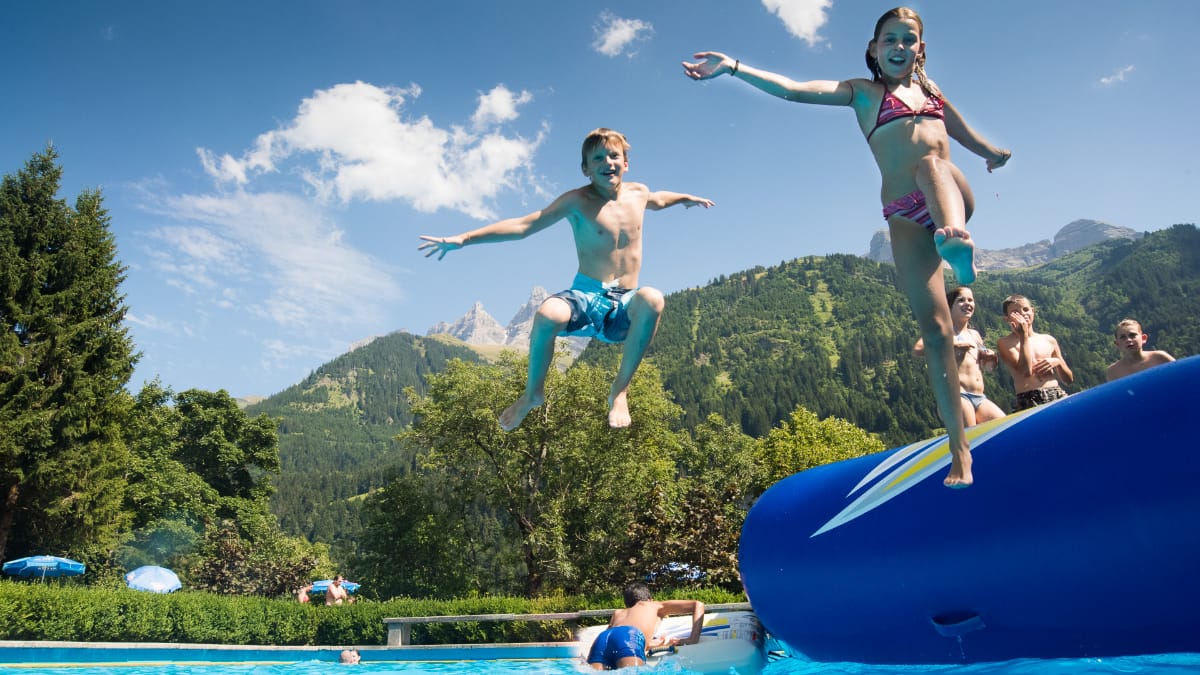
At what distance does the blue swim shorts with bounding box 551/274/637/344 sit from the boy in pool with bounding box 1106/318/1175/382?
4.85 m

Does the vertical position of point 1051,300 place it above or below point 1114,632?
above

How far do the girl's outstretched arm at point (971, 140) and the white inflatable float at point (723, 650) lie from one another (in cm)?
667

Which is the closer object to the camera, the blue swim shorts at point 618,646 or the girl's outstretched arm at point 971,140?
the girl's outstretched arm at point 971,140

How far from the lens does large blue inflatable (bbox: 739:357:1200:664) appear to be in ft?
13.6

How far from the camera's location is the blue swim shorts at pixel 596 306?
196 inches

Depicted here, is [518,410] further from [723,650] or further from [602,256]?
[723,650]

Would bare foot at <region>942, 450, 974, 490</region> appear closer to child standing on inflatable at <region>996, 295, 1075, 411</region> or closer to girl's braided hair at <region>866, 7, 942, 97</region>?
girl's braided hair at <region>866, 7, 942, 97</region>

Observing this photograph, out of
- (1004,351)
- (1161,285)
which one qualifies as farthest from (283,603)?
(1161,285)

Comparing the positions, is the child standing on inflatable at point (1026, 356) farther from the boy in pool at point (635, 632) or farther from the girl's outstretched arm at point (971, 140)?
the boy in pool at point (635, 632)

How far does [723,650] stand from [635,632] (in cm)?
117

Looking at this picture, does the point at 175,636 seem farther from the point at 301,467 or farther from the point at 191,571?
the point at 301,467

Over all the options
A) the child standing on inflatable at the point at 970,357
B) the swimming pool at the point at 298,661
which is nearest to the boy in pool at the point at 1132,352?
the child standing on inflatable at the point at 970,357

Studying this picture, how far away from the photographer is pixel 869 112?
3797 mm

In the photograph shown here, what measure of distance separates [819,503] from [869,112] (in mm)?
3879
